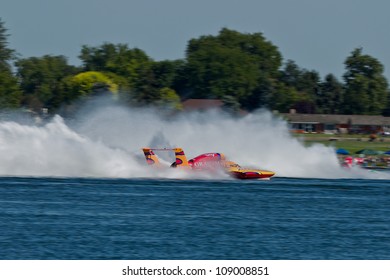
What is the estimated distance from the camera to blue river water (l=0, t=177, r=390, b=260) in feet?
59.5

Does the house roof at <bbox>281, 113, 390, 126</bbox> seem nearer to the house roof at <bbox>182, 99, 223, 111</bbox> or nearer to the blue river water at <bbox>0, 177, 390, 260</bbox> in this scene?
the house roof at <bbox>182, 99, 223, 111</bbox>

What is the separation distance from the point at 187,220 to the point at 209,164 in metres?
12.2

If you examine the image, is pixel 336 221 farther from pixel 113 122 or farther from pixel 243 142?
pixel 113 122

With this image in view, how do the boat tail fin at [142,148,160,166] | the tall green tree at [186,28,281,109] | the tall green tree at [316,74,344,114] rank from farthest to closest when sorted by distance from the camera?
the tall green tree at [316,74,344,114] < the tall green tree at [186,28,281,109] < the boat tail fin at [142,148,160,166]

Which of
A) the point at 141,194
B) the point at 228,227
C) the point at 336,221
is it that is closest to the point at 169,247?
the point at 228,227

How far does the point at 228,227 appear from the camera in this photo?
2130cm

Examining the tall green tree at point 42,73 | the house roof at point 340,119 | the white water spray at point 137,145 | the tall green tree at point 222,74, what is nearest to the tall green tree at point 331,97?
the tall green tree at point 222,74

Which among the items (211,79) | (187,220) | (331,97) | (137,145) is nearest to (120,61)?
(211,79)

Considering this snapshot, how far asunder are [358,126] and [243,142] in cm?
5870

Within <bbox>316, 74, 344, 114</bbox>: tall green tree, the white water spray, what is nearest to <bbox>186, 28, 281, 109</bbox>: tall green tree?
<bbox>316, 74, 344, 114</bbox>: tall green tree

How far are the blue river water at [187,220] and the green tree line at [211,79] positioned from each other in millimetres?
42971

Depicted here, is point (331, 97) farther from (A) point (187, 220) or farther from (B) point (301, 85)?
(A) point (187, 220)

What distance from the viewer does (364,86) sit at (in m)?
108

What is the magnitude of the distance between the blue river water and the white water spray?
1.15 metres
